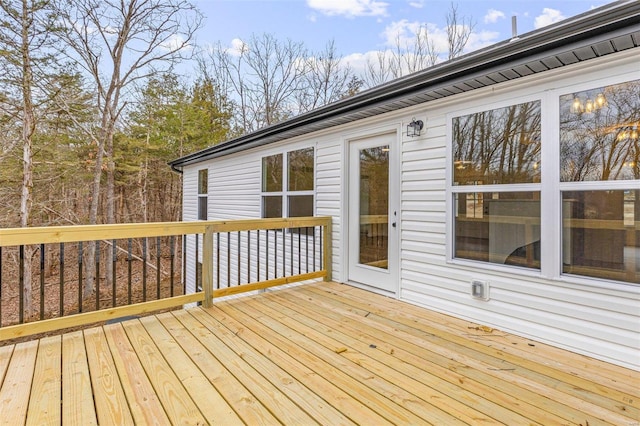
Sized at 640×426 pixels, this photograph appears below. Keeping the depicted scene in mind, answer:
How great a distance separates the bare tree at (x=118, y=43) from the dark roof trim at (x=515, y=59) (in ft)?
24.4

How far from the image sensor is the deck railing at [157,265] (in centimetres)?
267

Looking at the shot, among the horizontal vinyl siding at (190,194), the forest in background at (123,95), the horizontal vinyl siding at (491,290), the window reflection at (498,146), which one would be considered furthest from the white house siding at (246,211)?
the forest in background at (123,95)

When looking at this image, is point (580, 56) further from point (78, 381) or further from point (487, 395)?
point (78, 381)

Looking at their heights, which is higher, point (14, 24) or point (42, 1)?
point (42, 1)

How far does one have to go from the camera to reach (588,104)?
8.04 ft

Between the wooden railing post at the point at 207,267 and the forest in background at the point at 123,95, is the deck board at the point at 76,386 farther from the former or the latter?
the wooden railing post at the point at 207,267

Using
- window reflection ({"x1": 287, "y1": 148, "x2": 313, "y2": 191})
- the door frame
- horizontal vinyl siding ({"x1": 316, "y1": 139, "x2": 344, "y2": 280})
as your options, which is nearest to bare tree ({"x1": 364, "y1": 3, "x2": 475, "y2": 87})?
window reflection ({"x1": 287, "y1": 148, "x2": 313, "y2": 191})

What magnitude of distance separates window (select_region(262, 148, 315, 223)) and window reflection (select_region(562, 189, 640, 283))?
10.9 feet

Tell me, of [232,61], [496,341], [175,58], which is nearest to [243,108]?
[232,61]

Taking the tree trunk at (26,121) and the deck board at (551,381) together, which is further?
the tree trunk at (26,121)

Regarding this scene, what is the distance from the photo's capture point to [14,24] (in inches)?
274

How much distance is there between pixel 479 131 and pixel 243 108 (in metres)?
12.6

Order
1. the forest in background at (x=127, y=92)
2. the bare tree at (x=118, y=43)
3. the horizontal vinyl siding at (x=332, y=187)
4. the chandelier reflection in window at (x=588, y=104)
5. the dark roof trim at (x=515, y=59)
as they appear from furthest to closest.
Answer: the bare tree at (x=118, y=43), the forest in background at (x=127, y=92), the horizontal vinyl siding at (x=332, y=187), the chandelier reflection in window at (x=588, y=104), the dark roof trim at (x=515, y=59)

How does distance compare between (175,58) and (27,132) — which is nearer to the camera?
(27,132)
